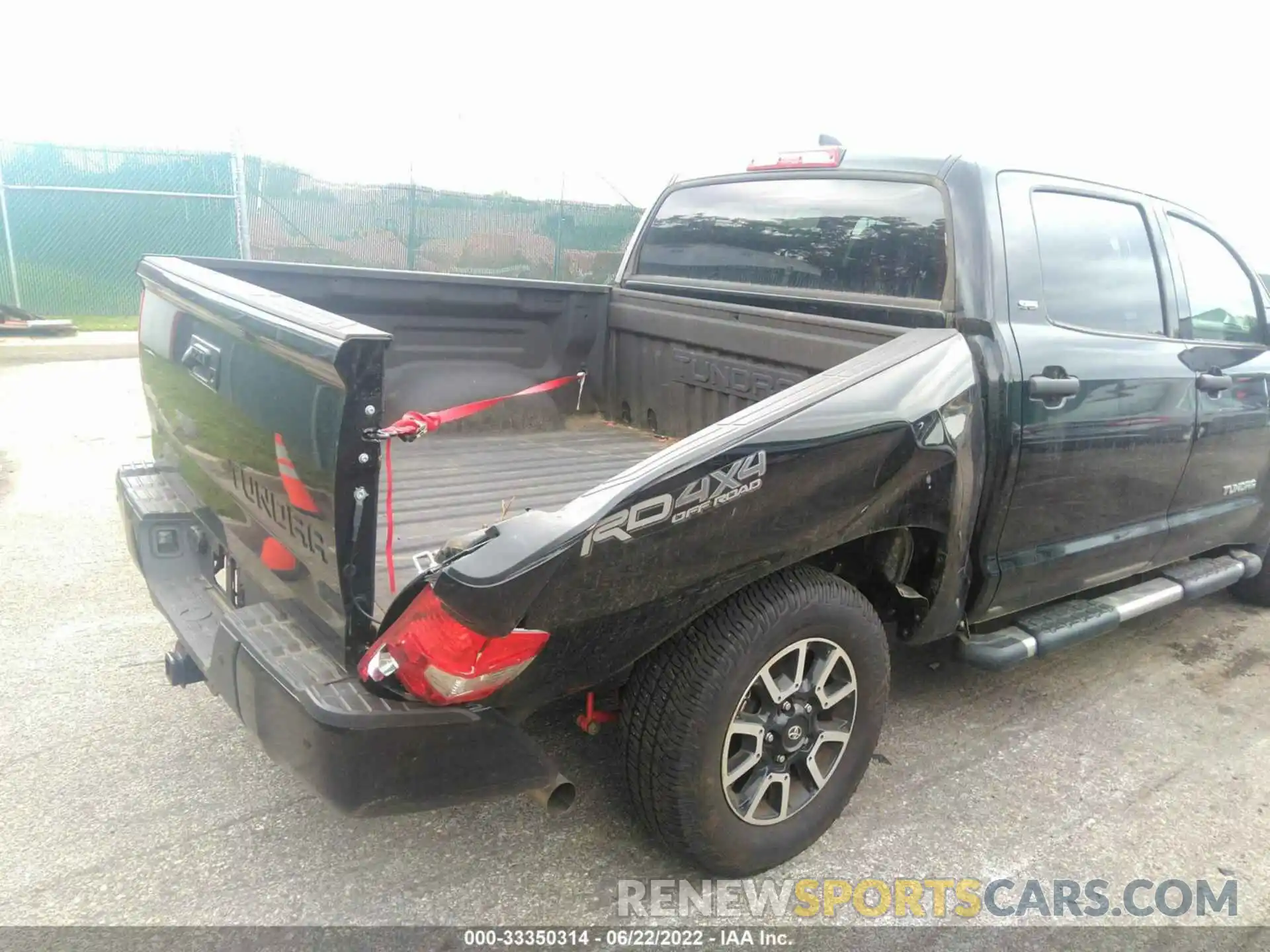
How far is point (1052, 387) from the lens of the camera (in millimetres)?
2914

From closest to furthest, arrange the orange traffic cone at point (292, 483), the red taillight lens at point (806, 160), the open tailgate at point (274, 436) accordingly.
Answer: the open tailgate at point (274, 436) < the orange traffic cone at point (292, 483) < the red taillight lens at point (806, 160)

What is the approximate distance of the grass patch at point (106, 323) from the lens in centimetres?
1313

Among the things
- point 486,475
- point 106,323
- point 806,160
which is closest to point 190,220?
point 106,323

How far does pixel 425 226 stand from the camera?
656 inches

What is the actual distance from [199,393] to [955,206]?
2.36 m

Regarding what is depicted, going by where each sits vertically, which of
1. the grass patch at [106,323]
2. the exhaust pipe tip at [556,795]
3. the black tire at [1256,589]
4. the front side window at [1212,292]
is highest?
the front side window at [1212,292]

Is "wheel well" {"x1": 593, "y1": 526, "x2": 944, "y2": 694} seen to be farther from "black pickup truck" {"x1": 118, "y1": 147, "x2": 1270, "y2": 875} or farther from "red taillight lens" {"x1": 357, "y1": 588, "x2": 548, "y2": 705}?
"red taillight lens" {"x1": 357, "y1": 588, "x2": 548, "y2": 705}

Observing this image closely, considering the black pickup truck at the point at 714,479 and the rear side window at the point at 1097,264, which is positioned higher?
the rear side window at the point at 1097,264

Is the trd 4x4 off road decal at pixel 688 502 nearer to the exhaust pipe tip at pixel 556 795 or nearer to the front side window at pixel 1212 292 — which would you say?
the exhaust pipe tip at pixel 556 795

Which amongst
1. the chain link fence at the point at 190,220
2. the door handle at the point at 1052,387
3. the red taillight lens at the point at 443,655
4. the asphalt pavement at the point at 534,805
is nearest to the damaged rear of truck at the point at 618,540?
the red taillight lens at the point at 443,655

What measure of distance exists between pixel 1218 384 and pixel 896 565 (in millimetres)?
1692

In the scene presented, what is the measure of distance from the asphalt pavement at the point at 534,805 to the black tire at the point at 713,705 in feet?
0.65

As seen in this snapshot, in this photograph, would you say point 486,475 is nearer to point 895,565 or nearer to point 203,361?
point 203,361

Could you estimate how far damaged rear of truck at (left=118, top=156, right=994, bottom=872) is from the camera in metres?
1.97
